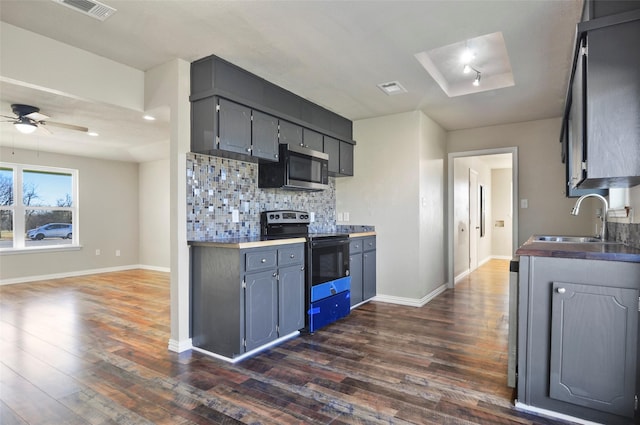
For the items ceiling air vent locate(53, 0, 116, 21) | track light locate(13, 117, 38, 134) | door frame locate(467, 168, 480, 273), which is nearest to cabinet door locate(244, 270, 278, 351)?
ceiling air vent locate(53, 0, 116, 21)

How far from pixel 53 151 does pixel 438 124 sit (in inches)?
261

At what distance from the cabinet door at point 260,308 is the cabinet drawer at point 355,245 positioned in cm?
136

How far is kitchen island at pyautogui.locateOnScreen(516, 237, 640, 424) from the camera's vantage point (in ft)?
5.80

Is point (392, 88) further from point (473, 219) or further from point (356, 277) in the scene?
point (473, 219)

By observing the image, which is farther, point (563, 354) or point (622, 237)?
point (622, 237)

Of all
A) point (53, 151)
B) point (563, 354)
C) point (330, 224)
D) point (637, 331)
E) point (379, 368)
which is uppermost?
point (53, 151)

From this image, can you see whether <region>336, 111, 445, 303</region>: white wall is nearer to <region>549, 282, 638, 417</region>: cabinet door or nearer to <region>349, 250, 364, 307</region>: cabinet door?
<region>349, 250, 364, 307</region>: cabinet door

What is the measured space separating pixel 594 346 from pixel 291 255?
2156 mm

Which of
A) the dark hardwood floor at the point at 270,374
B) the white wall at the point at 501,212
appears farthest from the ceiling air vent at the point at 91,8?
the white wall at the point at 501,212

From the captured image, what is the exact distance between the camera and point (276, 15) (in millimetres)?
2326

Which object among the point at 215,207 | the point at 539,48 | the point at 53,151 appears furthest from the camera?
the point at 53,151

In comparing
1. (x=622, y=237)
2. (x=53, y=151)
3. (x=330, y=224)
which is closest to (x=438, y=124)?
(x=330, y=224)

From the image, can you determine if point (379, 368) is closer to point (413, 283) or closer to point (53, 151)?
point (413, 283)

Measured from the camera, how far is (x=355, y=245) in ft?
13.8
